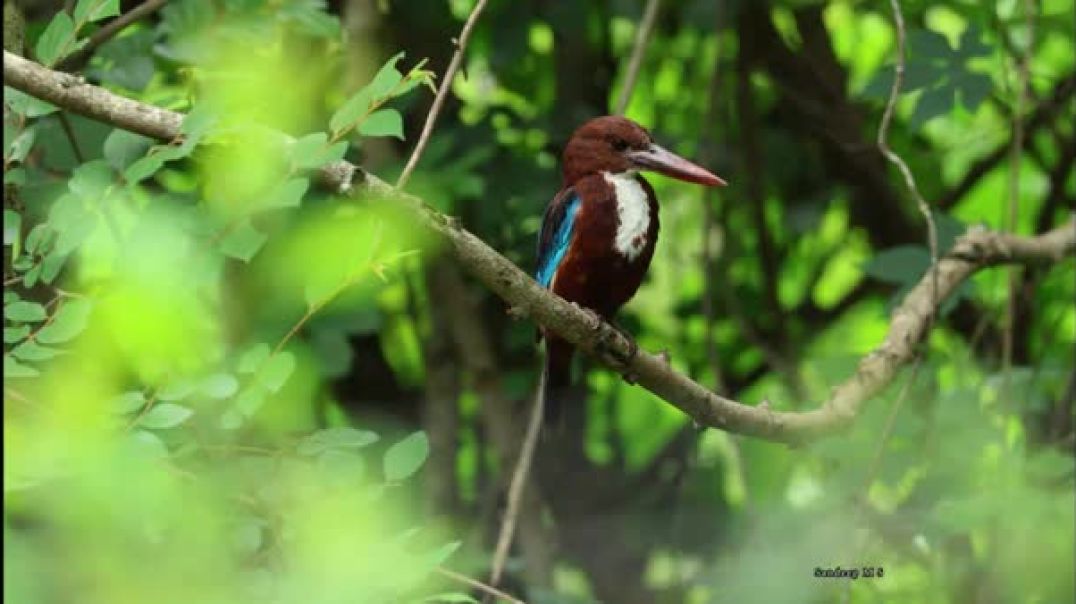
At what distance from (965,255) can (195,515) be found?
220 centimetres

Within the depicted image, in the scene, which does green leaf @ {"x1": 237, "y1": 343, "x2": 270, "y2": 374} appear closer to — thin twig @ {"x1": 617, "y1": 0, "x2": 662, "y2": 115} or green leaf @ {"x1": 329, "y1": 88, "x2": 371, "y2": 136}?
green leaf @ {"x1": 329, "y1": 88, "x2": 371, "y2": 136}

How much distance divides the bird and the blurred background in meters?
0.31

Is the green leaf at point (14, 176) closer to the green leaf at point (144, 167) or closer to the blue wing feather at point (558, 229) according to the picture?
the green leaf at point (144, 167)

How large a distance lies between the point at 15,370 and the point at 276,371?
30 cm

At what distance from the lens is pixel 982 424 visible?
9.73ft

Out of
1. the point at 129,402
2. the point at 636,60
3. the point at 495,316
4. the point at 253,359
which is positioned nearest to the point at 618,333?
the point at 253,359

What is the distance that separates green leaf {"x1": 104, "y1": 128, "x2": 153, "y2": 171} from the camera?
6.03 feet

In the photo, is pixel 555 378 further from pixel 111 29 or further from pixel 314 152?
pixel 314 152

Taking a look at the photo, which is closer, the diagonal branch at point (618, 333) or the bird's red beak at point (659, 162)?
the diagonal branch at point (618, 333)

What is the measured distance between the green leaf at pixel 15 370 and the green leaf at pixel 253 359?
247 millimetres

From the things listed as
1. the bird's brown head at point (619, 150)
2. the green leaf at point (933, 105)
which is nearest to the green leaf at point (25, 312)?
the bird's brown head at point (619, 150)

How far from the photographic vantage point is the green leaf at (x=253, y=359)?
1.72 meters

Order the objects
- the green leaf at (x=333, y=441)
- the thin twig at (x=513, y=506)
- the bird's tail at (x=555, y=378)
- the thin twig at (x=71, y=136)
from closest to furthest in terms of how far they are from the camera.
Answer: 1. the green leaf at (x=333, y=441)
2. the thin twig at (x=71, y=136)
3. the thin twig at (x=513, y=506)
4. the bird's tail at (x=555, y=378)

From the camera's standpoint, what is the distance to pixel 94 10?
5.88 ft
